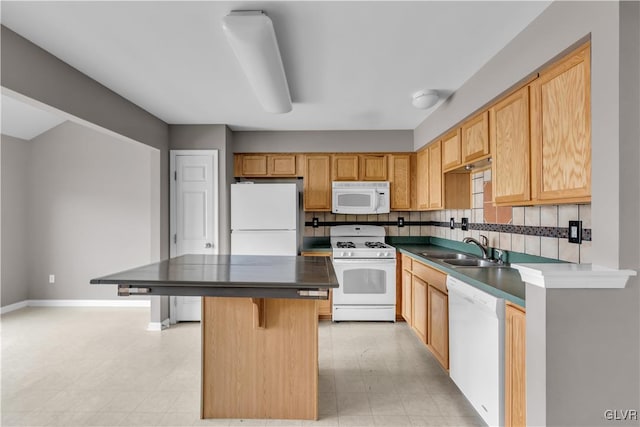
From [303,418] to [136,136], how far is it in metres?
2.87

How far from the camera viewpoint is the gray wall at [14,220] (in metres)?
3.97

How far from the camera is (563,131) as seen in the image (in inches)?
59.1

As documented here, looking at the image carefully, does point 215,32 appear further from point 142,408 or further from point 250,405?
point 142,408

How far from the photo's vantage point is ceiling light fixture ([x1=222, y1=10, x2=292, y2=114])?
157 cm

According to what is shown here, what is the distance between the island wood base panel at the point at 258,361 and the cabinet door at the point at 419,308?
1.34 m

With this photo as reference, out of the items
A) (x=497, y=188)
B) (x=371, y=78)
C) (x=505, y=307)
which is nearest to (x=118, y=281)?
(x=505, y=307)

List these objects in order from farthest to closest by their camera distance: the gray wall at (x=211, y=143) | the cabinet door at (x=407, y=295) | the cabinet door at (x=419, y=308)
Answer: the gray wall at (x=211, y=143)
the cabinet door at (x=407, y=295)
the cabinet door at (x=419, y=308)

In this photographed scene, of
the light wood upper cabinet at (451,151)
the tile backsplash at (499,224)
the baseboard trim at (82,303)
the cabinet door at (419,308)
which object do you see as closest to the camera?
the tile backsplash at (499,224)

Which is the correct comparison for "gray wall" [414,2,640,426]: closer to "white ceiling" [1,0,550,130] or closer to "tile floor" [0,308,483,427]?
"white ceiling" [1,0,550,130]

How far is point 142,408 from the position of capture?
81.9 inches

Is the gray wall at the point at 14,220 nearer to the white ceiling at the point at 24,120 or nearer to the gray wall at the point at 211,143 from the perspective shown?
the white ceiling at the point at 24,120

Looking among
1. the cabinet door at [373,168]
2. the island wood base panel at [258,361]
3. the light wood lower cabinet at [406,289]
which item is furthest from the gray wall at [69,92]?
the light wood lower cabinet at [406,289]

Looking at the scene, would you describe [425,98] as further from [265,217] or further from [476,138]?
[265,217]

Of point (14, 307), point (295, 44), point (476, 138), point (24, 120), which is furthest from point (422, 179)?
point (14, 307)
